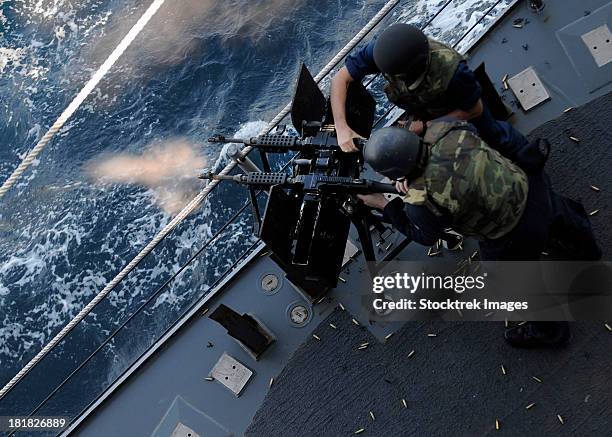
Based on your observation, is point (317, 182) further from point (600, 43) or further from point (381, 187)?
point (600, 43)

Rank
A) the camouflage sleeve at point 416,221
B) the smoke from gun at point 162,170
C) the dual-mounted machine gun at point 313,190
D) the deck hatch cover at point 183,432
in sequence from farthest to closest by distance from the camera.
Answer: the smoke from gun at point 162,170 → the deck hatch cover at point 183,432 → the dual-mounted machine gun at point 313,190 → the camouflage sleeve at point 416,221

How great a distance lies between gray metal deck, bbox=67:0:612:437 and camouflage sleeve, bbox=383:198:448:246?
1089mm

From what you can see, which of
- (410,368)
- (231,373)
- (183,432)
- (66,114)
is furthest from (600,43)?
(183,432)

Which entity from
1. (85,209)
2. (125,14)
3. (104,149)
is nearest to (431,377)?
(85,209)

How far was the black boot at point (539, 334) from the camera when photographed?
4293 mm

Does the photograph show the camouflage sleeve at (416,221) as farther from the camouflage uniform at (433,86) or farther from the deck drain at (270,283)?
the deck drain at (270,283)

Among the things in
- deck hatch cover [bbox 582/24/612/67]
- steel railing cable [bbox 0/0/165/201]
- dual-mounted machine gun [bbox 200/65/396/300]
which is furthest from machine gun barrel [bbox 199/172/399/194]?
deck hatch cover [bbox 582/24/612/67]

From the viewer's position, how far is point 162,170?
10406 mm

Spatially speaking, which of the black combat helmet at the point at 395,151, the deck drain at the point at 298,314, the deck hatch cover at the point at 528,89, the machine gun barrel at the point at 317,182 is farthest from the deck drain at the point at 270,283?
the deck hatch cover at the point at 528,89

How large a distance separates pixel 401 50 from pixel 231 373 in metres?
2.75

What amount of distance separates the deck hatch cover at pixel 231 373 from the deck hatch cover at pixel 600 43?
3890mm

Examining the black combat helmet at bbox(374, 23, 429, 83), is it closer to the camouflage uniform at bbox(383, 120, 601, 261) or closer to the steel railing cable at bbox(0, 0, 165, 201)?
the camouflage uniform at bbox(383, 120, 601, 261)

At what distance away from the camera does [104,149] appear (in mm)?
10945

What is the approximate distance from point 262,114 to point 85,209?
10.7 feet
